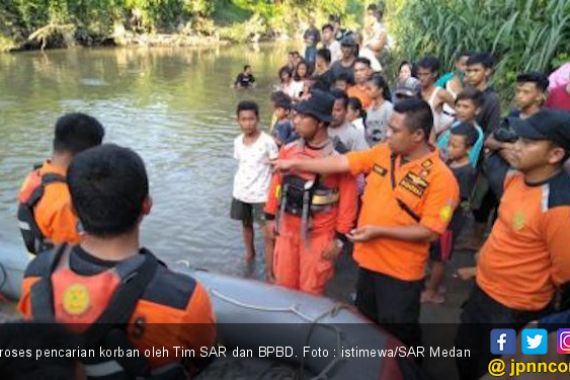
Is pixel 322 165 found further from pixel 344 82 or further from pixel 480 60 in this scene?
pixel 344 82

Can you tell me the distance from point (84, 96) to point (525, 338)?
1326 cm

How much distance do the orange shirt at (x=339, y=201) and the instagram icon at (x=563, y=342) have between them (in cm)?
153

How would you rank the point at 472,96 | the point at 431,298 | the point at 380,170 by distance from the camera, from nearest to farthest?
the point at 380,170 < the point at 431,298 < the point at 472,96

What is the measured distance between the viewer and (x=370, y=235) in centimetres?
274

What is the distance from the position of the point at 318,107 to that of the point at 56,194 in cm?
154

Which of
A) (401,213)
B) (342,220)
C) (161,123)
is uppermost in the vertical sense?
(401,213)

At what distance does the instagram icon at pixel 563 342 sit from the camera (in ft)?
5.98

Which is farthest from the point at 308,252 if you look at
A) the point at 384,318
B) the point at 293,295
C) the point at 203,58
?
the point at 203,58

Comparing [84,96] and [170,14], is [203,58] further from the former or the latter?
[84,96]

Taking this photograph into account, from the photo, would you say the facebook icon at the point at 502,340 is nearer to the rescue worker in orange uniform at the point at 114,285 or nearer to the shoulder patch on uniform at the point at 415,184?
the shoulder patch on uniform at the point at 415,184

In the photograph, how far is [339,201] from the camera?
130 inches

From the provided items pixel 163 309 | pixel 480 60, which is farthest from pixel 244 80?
pixel 163 309

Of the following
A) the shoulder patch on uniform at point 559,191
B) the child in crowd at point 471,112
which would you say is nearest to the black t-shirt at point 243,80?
the child in crowd at point 471,112

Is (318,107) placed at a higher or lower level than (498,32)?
lower
